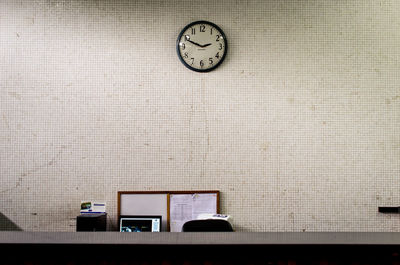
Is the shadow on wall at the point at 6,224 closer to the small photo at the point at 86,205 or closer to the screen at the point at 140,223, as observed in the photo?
the small photo at the point at 86,205

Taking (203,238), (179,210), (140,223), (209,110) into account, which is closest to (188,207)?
(179,210)

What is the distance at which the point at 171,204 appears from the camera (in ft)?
9.27

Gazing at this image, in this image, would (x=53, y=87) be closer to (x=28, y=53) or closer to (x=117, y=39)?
(x=28, y=53)

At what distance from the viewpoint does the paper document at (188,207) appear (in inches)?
→ 111

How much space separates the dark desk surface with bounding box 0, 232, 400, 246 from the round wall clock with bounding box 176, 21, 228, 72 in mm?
1781

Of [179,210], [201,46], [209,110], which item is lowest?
[179,210]

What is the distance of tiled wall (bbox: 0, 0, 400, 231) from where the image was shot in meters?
2.85

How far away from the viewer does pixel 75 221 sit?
2.84 m

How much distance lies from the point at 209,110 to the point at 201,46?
552mm
